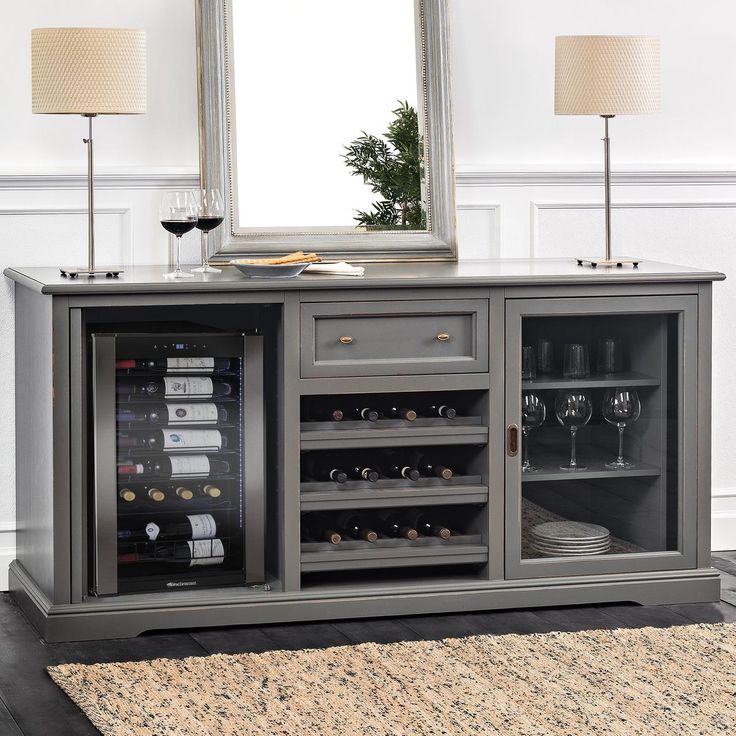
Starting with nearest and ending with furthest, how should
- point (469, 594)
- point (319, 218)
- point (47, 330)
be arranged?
point (47, 330)
point (469, 594)
point (319, 218)

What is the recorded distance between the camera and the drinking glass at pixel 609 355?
11.1ft

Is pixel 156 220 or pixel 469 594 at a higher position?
pixel 156 220

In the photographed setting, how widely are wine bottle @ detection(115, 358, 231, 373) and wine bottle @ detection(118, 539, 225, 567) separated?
45cm

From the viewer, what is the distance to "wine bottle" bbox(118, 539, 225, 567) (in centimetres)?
323

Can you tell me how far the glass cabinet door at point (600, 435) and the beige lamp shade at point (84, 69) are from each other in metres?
1.17

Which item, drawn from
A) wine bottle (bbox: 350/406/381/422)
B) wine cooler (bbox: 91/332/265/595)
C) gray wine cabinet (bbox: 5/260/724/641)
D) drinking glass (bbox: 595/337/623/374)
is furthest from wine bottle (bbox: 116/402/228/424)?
drinking glass (bbox: 595/337/623/374)

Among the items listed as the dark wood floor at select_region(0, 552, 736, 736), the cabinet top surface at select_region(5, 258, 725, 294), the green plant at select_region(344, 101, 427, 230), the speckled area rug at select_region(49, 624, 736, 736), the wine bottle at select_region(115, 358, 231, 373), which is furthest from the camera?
the green plant at select_region(344, 101, 427, 230)

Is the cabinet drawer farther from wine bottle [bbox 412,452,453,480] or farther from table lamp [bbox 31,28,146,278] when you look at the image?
table lamp [bbox 31,28,146,278]

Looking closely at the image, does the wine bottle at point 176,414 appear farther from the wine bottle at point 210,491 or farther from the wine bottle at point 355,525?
the wine bottle at point 355,525

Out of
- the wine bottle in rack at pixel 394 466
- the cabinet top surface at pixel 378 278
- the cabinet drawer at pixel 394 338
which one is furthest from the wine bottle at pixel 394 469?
the cabinet top surface at pixel 378 278

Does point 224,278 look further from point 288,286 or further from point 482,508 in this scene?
point 482,508

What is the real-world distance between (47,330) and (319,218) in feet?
Answer: 3.05

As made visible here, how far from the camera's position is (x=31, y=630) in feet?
10.5

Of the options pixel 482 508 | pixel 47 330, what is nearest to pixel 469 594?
pixel 482 508
